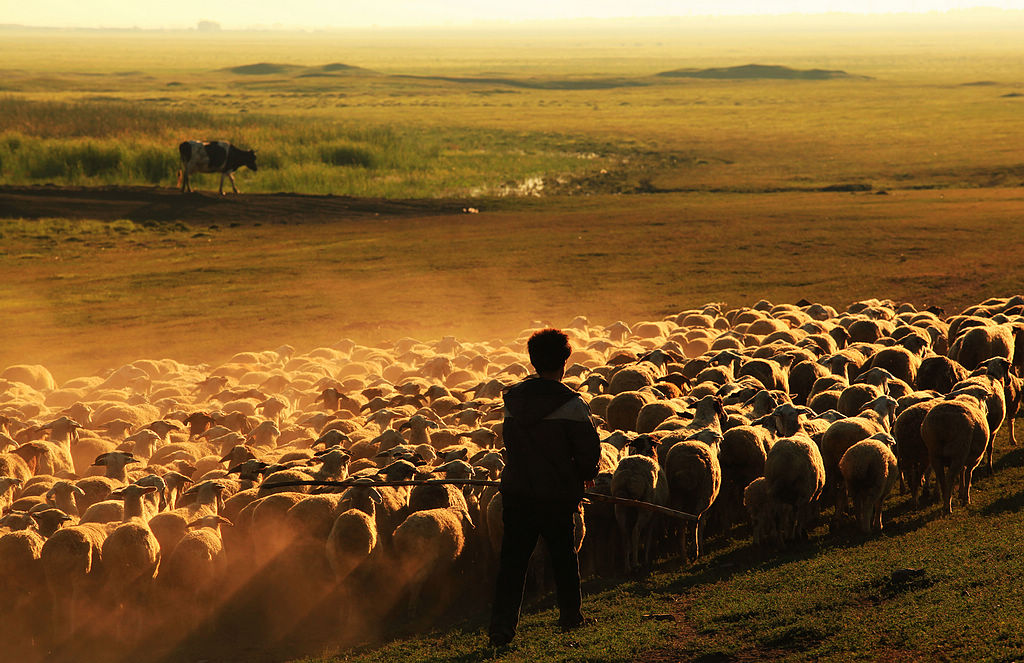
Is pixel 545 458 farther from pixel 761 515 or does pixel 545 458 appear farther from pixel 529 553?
pixel 761 515

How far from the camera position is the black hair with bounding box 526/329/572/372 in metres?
7.36

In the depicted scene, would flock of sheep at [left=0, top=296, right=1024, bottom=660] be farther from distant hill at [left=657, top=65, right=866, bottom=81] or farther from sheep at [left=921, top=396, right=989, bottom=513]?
distant hill at [left=657, top=65, right=866, bottom=81]

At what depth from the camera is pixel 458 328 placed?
25219 millimetres

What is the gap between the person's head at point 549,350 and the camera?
7.36 m

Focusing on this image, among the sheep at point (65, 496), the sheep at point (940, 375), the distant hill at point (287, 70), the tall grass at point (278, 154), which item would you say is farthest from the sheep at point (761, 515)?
the distant hill at point (287, 70)

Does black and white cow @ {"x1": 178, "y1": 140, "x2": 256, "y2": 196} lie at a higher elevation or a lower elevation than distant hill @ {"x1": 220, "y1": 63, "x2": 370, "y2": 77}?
lower

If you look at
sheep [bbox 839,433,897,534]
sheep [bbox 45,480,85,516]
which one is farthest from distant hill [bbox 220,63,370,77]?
sheep [bbox 839,433,897,534]

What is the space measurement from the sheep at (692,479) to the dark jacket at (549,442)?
3.63 metres

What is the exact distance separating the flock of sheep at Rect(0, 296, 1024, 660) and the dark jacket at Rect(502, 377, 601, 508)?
1.53 metres

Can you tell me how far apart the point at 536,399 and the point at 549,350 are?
0.35 m

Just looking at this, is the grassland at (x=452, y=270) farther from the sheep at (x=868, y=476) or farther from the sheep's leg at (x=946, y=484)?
the sheep at (x=868, y=476)

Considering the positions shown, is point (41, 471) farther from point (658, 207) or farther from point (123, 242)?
point (658, 207)

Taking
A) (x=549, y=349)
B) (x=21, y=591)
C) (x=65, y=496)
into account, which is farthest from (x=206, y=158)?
(x=549, y=349)

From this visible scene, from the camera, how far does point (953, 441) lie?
11.3m
